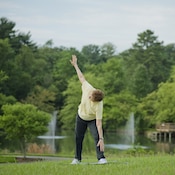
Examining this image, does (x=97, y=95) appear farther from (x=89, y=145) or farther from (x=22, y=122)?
(x=89, y=145)

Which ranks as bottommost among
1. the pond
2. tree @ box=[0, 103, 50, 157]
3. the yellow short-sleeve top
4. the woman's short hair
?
the pond

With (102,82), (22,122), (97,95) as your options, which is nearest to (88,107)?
(97,95)

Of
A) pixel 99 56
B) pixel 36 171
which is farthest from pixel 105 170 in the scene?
pixel 99 56

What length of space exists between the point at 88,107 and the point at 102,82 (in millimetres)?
47593

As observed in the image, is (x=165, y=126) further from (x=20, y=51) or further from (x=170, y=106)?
(x=20, y=51)

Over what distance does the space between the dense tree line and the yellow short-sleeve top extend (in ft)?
126

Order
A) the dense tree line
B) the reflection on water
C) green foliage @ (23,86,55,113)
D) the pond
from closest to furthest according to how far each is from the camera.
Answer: the reflection on water
the pond
the dense tree line
green foliage @ (23,86,55,113)

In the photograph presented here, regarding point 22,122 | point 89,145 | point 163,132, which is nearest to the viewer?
point 22,122

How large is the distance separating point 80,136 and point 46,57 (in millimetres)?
66301

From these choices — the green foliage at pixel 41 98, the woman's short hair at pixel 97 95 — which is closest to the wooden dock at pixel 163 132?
the green foliage at pixel 41 98

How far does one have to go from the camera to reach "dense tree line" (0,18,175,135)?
53.3 metres

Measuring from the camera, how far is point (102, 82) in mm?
56375

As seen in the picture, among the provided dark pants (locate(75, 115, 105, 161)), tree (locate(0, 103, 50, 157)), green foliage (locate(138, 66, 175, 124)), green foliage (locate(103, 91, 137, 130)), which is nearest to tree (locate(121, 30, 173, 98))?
green foliage (locate(103, 91, 137, 130))

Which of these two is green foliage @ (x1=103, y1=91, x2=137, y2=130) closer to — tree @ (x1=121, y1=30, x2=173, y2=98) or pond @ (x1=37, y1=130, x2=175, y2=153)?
pond @ (x1=37, y1=130, x2=175, y2=153)
